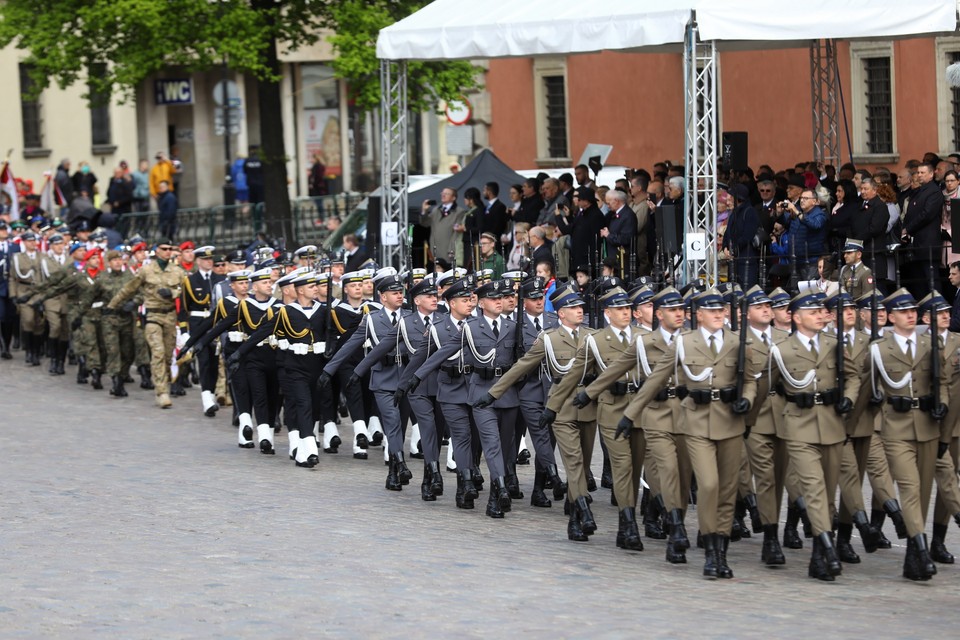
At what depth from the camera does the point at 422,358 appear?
49.3 ft

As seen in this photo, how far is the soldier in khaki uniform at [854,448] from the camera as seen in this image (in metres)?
12.1

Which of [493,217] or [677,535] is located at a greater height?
[493,217]

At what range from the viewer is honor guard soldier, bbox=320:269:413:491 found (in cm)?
1537

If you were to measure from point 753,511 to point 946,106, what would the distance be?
55.7 ft

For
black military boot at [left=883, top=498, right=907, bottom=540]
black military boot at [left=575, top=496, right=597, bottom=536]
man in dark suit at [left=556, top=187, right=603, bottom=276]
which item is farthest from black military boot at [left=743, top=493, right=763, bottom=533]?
man in dark suit at [left=556, top=187, right=603, bottom=276]

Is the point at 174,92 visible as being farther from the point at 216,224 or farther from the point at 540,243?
the point at 540,243

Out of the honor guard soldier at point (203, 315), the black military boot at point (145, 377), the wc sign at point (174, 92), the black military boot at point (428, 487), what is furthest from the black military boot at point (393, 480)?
the wc sign at point (174, 92)

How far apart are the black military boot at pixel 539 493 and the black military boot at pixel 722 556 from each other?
2.92 meters

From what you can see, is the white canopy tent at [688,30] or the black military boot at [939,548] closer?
the black military boot at [939,548]

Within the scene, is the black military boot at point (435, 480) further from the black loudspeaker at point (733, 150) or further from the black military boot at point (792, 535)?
the black loudspeaker at point (733, 150)

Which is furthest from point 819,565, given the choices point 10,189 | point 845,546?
point 10,189

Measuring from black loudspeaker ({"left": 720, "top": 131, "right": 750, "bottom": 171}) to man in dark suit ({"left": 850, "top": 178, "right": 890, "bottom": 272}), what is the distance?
375cm

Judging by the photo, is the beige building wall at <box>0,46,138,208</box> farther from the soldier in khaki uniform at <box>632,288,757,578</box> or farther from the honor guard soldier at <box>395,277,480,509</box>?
the soldier in khaki uniform at <box>632,288,757,578</box>

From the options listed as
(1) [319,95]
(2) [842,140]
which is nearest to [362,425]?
(2) [842,140]
